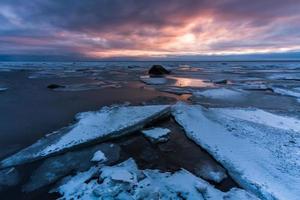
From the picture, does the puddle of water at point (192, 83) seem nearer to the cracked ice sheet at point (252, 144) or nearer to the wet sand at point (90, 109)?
the wet sand at point (90, 109)

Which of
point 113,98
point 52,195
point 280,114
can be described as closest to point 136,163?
point 52,195

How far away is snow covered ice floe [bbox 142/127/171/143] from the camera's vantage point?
20.4ft

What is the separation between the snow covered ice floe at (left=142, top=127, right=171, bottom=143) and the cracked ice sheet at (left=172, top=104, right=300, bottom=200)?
0.69 m

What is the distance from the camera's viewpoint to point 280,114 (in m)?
8.41

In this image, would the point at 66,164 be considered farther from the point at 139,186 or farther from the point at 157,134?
the point at 157,134

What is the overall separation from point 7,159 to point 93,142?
6.79 ft

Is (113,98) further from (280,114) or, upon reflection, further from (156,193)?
(156,193)

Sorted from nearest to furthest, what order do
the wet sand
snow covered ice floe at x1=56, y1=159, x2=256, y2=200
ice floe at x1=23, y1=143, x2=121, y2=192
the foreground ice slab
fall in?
snow covered ice floe at x1=56, y1=159, x2=256, y2=200
ice floe at x1=23, y1=143, x2=121, y2=192
the wet sand
the foreground ice slab

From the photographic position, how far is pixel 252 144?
5.66m

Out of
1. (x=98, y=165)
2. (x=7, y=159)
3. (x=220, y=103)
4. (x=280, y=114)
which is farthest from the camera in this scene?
(x=220, y=103)

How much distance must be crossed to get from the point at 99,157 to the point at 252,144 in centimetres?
403

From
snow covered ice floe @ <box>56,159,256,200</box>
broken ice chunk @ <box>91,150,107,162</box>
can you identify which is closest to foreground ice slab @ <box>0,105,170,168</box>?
broken ice chunk @ <box>91,150,107,162</box>

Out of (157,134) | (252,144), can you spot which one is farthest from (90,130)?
(252,144)

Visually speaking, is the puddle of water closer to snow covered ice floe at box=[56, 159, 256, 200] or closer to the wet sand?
the wet sand
